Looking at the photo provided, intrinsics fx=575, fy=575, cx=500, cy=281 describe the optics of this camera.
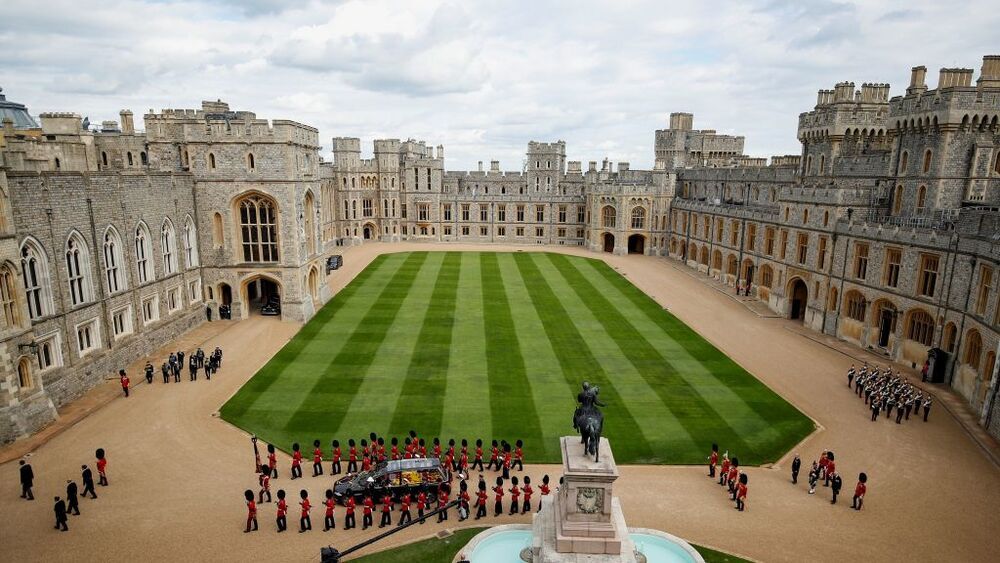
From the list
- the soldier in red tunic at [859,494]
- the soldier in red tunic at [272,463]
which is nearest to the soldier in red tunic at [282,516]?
the soldier in red tunic at [272,463]

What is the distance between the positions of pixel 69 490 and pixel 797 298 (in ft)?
129

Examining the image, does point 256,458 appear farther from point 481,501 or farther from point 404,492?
point 481,501

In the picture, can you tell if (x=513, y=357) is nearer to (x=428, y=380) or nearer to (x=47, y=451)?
(x=428, y=380)

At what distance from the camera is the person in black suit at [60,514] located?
14758mm

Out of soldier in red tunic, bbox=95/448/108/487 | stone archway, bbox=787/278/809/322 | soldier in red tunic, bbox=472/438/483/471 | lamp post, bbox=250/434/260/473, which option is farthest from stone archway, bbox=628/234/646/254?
soldier in red tunic, bbox=95/448/108/487

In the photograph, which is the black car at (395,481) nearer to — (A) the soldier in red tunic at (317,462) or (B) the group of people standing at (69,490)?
(A) the soldier in red tunic at (317,462)

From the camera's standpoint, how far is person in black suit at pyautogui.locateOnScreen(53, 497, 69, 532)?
1476 centimetres

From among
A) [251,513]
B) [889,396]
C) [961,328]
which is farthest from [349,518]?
[961,328]

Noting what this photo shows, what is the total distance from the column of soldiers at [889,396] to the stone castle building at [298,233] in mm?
2126

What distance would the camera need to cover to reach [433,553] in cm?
1431

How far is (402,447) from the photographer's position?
769 inches

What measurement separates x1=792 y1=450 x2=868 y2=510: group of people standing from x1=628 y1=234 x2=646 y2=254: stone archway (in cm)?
4738

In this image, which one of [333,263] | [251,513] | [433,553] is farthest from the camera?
[333,263]

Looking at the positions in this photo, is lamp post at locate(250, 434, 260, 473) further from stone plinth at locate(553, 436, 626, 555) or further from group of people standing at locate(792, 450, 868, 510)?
group of people standing at locate(792, 450, 868, 510)
